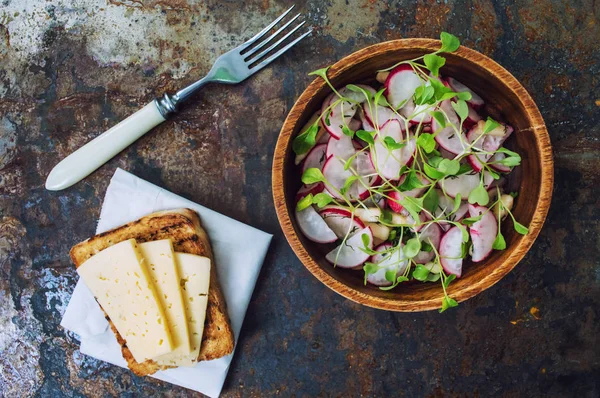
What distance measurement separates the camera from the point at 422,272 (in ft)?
3.83

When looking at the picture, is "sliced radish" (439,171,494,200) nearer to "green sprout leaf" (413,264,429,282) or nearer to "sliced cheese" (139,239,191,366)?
"green sprout leaf" (413,264,429,282)

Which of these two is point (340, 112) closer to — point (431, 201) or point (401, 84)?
point (401, 84)

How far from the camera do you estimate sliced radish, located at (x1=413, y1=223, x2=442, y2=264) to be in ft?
3.97

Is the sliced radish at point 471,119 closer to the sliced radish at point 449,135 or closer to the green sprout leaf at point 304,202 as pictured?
the sliced radish at point 449,135

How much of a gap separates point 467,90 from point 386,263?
1.54ft

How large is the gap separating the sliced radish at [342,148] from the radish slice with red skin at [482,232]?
0.32m

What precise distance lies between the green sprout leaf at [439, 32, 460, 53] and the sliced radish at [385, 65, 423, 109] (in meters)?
0.10

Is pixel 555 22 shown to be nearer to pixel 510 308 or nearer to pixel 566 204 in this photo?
pixel 566 204

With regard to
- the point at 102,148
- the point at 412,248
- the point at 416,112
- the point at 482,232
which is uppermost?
the point at 102,148

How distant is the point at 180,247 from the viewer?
1.42 meters

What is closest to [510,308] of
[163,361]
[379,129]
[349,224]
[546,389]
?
[546,389]

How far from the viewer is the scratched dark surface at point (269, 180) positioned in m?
1.48

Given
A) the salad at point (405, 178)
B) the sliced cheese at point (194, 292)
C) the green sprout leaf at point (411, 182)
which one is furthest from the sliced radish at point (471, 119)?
the sliced cheese at point (194, 292)

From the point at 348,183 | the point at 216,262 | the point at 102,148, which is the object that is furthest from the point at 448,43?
the point at 102,148
